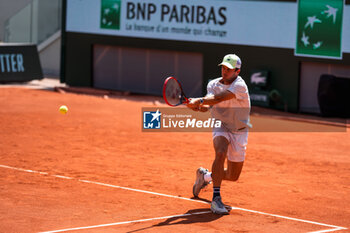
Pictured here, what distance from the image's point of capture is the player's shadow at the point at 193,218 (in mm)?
8094

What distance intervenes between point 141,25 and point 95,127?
9.15 metres

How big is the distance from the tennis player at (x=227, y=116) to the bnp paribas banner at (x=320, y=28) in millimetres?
12305

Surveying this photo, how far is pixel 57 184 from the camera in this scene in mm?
10156

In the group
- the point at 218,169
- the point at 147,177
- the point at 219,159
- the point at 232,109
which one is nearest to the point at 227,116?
the point at 232,109

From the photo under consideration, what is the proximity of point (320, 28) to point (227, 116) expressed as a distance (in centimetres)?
1276

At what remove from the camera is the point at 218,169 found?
8609mm

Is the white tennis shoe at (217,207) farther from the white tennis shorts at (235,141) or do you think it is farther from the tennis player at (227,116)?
the white tennis shorts at (235,141)

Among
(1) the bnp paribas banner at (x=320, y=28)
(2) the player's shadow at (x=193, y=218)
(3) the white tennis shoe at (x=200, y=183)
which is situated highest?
(1) the bnp paribas banner at (x=320, y=28)

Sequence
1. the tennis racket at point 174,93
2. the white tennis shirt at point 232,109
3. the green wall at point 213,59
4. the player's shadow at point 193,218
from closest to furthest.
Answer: the player's shadow at point 193,218
the white tennis shirt at point 232,109
the tennis racket at point 174,93
the green wall at point 213,59

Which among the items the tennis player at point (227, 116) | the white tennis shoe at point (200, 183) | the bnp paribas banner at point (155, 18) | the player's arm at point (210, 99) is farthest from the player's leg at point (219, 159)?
the bnp paribas banner at point (155, 18)

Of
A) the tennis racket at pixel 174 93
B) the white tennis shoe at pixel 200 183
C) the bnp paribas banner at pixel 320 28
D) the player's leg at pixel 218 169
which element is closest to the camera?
the player's leg at pixel 218 169

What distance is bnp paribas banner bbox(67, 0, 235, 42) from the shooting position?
910 inches

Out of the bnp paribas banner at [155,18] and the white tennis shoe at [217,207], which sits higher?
the bnp paribas banner at [155,18]

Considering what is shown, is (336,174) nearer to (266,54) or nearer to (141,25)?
(266,54)
